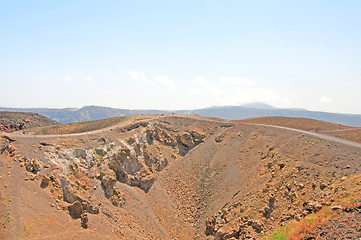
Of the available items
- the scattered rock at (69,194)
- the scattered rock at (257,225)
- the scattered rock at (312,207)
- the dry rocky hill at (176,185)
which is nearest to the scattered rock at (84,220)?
the dry rocky hill at (176,185)

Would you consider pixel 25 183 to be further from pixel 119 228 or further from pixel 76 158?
pixel 119 228

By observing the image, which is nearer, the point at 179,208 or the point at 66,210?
the point at 66,210

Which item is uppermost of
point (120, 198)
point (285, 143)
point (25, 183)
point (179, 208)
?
point (285, 143)

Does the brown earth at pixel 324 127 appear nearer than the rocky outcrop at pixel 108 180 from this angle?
No

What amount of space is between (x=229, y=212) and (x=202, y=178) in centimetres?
1215

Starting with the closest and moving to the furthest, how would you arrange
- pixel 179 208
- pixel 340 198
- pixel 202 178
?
1. pixel 340 198
2. pixel 179 208
3. pixel 202 178

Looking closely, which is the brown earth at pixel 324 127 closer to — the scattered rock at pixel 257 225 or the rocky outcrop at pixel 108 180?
the scattered rock at pixel 257 225

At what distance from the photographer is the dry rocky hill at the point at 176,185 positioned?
966 inches

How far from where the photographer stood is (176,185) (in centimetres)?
4603

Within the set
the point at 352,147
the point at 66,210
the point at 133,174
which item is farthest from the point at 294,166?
the point at 66,210

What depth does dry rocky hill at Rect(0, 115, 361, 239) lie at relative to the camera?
80.5 feet

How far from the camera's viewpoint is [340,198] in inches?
942

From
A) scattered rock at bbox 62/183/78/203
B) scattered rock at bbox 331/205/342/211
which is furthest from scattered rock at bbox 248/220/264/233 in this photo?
scattered rock at bbox 62/183/78/203

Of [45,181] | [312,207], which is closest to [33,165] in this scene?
[45,181]
